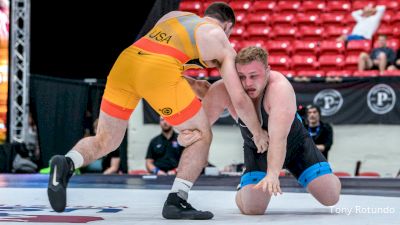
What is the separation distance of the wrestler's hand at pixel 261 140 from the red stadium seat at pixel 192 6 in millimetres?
8121

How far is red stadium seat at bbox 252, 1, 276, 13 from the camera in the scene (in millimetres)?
11836

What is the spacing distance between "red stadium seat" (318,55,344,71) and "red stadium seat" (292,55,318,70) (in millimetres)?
106

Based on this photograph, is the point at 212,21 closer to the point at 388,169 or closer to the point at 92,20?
the point at 388,169

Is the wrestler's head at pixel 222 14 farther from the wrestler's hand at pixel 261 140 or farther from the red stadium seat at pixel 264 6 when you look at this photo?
the red stadium seat at pixel 264 6

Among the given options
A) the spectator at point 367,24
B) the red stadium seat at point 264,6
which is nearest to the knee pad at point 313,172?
the spectator at point 367,24

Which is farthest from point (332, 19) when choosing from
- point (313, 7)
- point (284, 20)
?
point (284, 20)

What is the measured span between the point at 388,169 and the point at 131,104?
5.48 meters

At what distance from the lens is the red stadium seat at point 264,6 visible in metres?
11.8

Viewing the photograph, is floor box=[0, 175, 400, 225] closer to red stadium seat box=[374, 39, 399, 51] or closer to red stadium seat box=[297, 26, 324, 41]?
red stadium seat box=[374, 39, 399, 51]

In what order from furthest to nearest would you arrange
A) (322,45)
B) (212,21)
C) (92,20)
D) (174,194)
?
1. (322,45)
2. (92,20)
3. (212,21)
4. (174,194)

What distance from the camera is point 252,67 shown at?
338 cm

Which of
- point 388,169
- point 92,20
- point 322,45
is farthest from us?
point 322,45

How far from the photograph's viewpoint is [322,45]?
10.9 meters

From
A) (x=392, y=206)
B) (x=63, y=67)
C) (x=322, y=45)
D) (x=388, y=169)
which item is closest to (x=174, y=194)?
(x=392, y=206)
